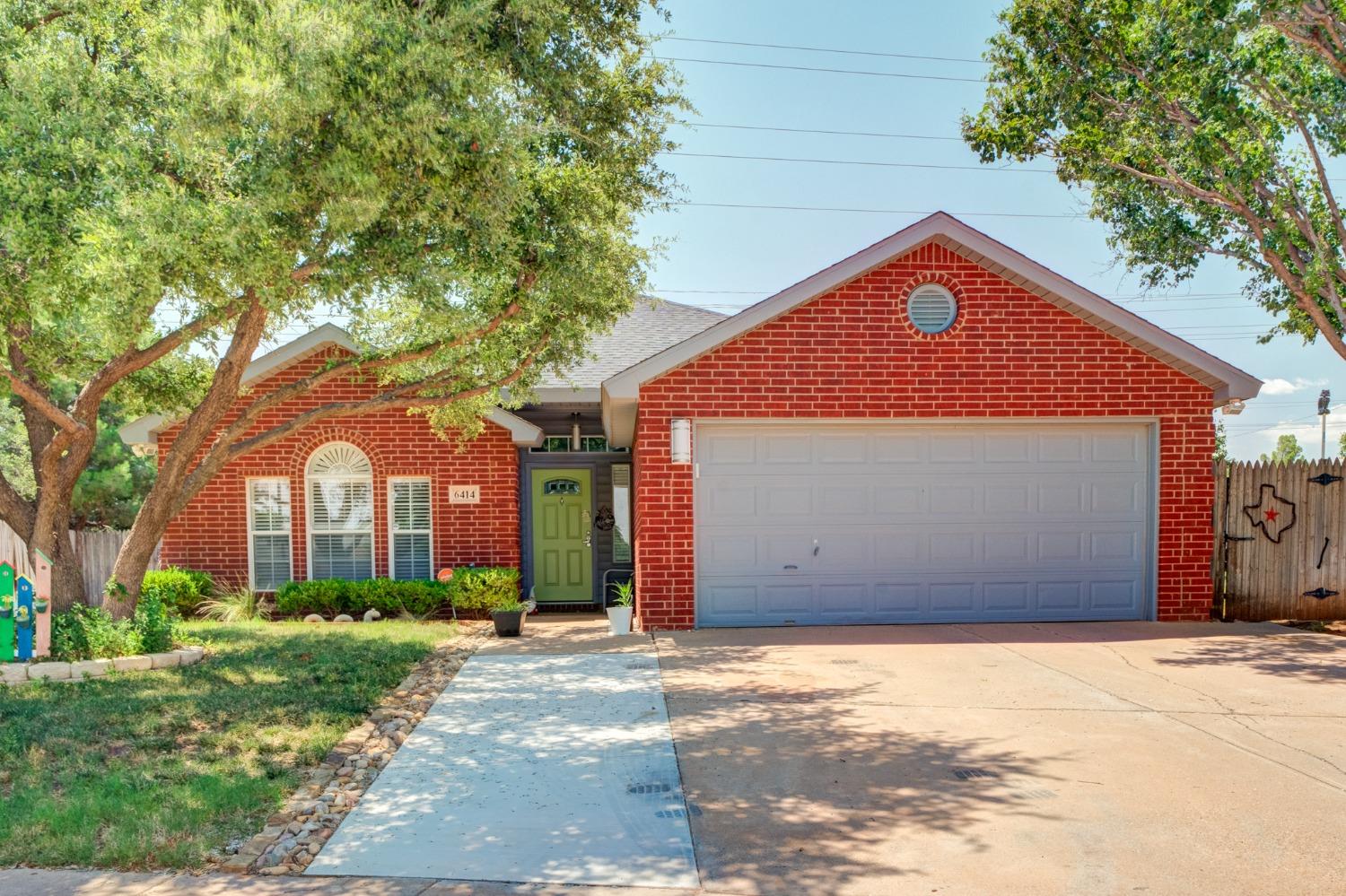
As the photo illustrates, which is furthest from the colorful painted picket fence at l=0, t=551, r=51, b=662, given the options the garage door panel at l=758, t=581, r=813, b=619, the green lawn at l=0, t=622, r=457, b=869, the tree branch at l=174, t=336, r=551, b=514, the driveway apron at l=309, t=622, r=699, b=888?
the garage door panel at l=758, t=581, r=813, b=619

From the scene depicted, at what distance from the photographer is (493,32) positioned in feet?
26.9

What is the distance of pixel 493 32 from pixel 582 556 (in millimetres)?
7630

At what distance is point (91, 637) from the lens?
8227mm

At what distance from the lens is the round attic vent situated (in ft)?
34.3

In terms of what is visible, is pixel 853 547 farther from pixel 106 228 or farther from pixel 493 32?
pixel 106 228

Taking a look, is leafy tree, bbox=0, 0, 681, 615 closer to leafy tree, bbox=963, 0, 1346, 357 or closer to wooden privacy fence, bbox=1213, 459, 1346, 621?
leafy tree, bbox=963, 0, 1346, 357

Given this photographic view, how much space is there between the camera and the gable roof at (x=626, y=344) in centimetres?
1252

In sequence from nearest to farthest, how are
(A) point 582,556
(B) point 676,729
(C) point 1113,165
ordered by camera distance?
(B) point 676,729 → (C) point 1113,165 → (A) point 582,556

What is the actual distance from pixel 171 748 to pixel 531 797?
2497mm

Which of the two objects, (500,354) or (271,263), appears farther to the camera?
(500,354)

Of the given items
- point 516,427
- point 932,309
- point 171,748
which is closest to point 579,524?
point 516,427

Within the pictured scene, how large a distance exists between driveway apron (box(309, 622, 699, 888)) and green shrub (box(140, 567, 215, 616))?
6.42 meters

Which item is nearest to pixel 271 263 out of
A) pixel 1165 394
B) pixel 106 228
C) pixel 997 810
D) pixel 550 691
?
pixel 106 228

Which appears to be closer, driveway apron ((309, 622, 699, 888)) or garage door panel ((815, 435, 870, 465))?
driveway apron ((309, 622, 699, 888))
